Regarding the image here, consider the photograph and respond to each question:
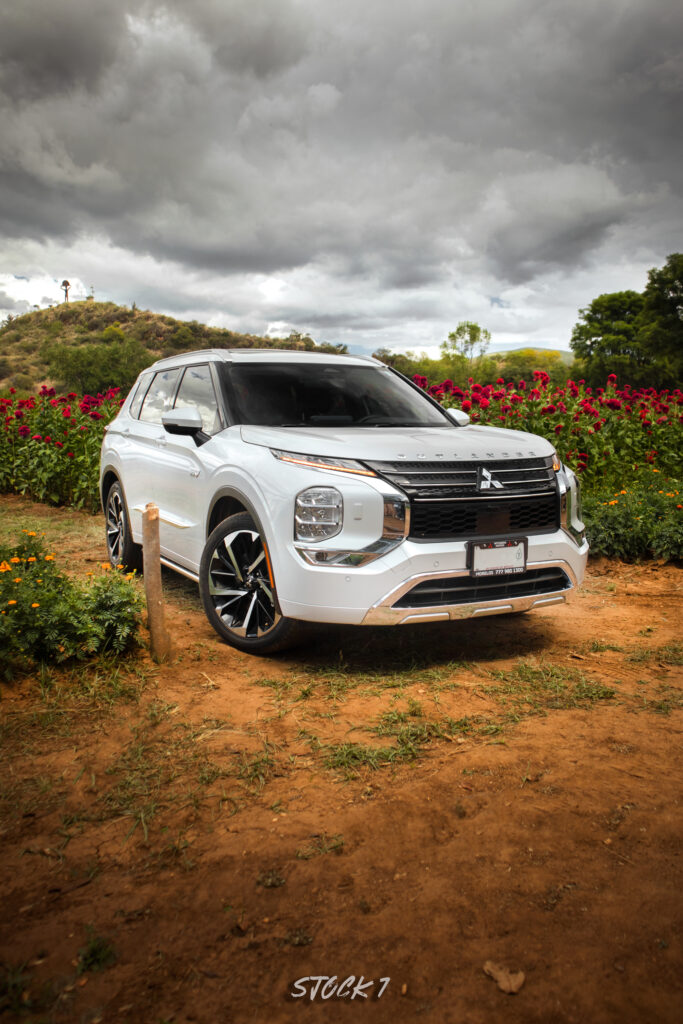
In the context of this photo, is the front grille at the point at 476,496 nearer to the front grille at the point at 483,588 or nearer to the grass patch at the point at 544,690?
the front grille at the point at 483,588

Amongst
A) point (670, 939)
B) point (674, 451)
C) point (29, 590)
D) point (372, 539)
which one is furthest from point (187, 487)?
point (674, 451)

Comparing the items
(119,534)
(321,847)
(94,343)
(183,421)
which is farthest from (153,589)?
(94,343)

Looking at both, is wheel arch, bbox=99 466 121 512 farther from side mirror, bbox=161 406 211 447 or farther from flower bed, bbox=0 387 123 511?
flower bed, bbox=0 387 123 511

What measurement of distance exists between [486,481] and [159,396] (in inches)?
121

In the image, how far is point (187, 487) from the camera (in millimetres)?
4949

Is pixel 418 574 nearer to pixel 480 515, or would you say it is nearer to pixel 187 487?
pixel 480 515

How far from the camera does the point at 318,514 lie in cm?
374

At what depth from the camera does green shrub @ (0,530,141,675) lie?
12.4 ft

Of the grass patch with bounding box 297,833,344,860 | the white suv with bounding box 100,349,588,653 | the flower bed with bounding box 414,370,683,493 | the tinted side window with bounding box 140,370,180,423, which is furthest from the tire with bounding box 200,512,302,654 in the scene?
the flower bed with bounding box 414,370,683,493

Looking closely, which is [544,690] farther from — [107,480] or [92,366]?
[92,366]

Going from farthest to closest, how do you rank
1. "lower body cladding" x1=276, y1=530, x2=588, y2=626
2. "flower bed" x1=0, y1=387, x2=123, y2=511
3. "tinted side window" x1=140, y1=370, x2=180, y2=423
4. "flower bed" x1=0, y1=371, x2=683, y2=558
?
"flower bed" x1=0, y1=387, x2=123, y2=511, "flower bed" x1=0, y1=371, x2=683, y2=558, "tinted side window" x1=140, y1=370, x2=180, y2=423, "lower body cladding" x1=276, y1=530, x2=588, y2=626

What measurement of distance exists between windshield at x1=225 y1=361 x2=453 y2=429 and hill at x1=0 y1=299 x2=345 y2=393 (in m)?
48.7

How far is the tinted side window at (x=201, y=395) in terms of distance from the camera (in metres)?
→ 4.80

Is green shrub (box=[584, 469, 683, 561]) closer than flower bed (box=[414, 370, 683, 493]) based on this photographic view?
Yes
